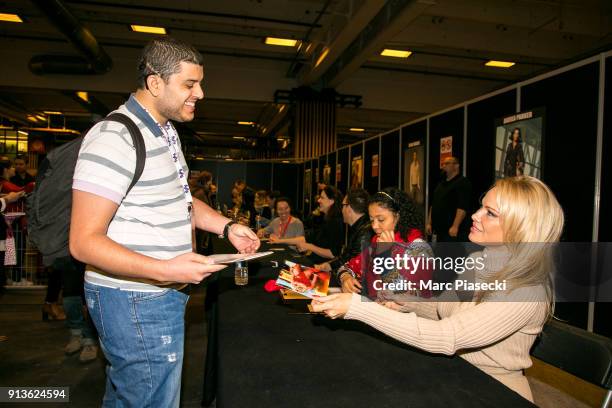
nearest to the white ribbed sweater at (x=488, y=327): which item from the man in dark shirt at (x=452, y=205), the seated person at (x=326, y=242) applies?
the seated person at (x=326, y=242)

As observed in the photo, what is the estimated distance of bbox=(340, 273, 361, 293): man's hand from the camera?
6.56ft

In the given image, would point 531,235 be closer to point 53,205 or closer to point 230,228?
point 230,228

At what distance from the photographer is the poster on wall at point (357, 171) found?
7.36 meters

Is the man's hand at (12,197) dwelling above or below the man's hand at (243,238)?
above

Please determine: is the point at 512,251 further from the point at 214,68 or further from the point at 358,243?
the point at 214,68

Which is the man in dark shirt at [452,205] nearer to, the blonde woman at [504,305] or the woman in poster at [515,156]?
the woman in poster at [515,156]

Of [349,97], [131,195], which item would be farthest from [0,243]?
[349,97]

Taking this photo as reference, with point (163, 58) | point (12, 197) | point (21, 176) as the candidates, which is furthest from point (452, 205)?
point (21, 176)

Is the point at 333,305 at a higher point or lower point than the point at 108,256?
lower

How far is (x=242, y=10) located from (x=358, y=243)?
543 cm

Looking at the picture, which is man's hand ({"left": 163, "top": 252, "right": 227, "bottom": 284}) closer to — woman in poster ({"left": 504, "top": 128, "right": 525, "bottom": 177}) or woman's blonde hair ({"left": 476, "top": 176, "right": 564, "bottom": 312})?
woman's blonde hair ({"left": 476, "top": 176, "right": 564, "bottom": 312})

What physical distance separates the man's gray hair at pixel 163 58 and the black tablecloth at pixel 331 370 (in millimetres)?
845

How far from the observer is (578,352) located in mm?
1281

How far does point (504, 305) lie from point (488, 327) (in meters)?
0.08
